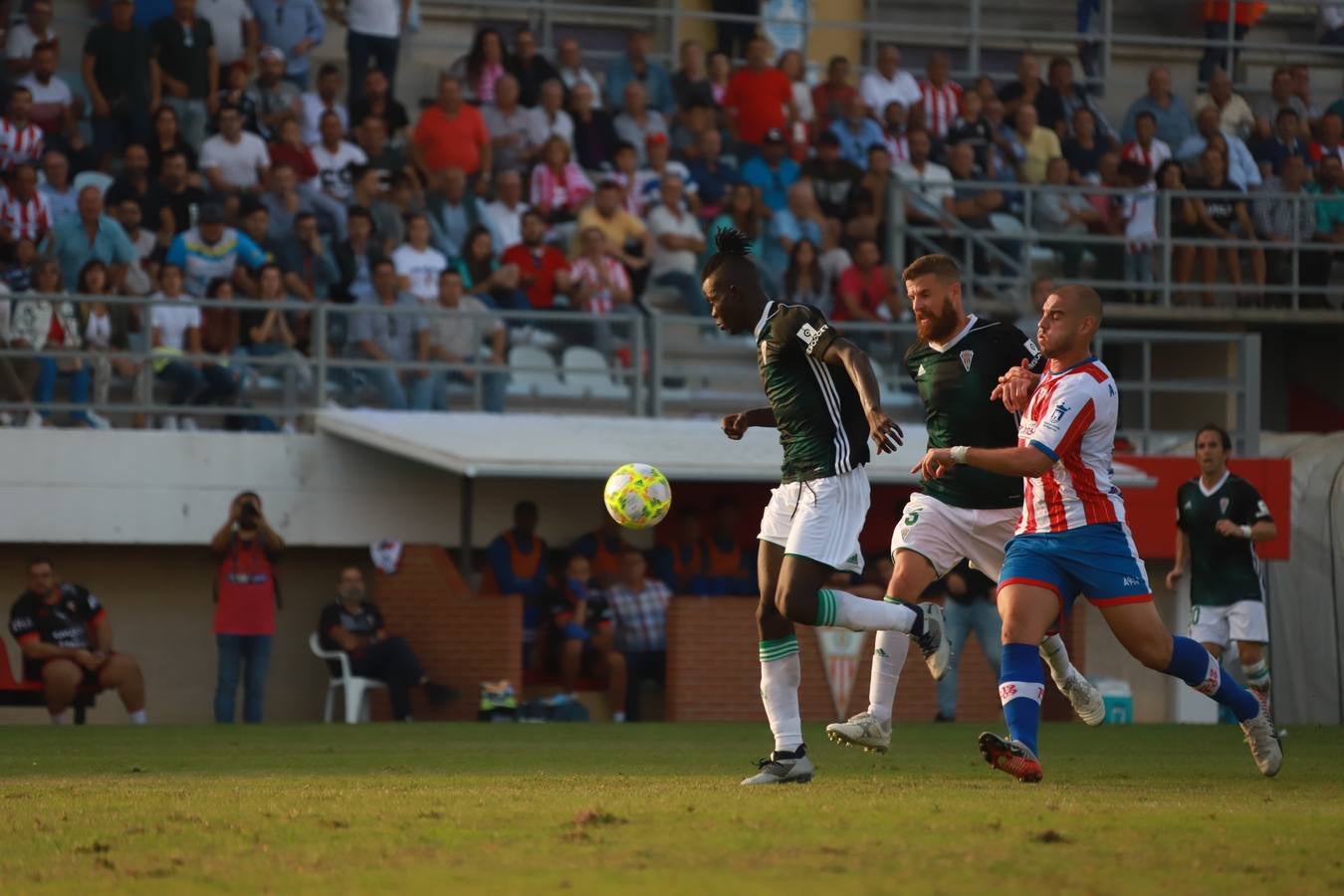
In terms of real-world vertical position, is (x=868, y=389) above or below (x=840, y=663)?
above

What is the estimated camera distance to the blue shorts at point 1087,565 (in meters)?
8.73

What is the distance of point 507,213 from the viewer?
2098cm

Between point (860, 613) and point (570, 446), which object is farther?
point (570, 446)

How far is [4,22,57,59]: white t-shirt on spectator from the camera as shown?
2067 centimetres

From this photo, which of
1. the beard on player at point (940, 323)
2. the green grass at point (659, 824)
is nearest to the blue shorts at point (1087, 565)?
the green grass at point (659, 824)

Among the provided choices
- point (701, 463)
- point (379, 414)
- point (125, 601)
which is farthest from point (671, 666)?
point (125, 601)

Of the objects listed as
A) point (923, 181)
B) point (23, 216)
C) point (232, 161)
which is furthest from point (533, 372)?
point (923, 181)

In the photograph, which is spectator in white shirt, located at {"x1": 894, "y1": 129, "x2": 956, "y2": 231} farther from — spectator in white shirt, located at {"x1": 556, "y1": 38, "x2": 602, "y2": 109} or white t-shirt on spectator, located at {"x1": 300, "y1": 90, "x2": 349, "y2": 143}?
white t-shirt on spectator, located at {"x1": 300, "y1": 90, "x2": 349, "y2": 143}

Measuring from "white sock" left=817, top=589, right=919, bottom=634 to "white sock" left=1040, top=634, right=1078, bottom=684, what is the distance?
39.5 inches

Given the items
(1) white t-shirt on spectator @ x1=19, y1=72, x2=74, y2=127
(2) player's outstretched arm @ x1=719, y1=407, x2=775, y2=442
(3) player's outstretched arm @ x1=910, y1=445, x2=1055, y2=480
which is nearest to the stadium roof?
(1) white t-shirt on spectator @ x1=19, y1=72, x2=74, y2=127

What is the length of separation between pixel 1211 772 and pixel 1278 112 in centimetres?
1743

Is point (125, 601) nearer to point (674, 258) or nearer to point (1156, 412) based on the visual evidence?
point (674, 258)

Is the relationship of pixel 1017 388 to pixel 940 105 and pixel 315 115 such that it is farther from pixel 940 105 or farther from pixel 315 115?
pixel 940 105

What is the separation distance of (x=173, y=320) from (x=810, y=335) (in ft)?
35.0
